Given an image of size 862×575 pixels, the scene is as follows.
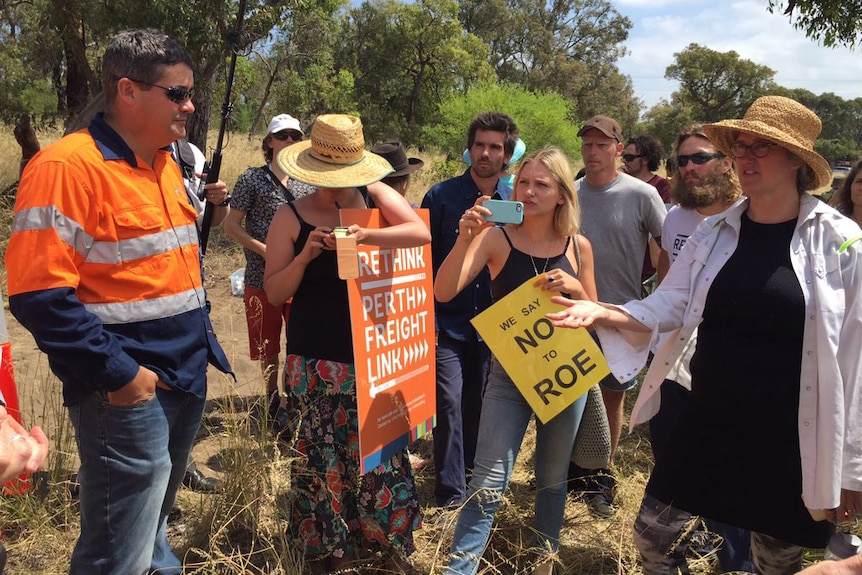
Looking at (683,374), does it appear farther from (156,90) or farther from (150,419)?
(156,90)

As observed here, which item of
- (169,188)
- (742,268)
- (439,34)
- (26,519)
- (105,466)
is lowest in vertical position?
(26,519)

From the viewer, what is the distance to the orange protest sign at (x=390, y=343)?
2.67 m

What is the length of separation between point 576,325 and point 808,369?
771mm

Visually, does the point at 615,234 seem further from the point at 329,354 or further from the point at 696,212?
the point at 329,354

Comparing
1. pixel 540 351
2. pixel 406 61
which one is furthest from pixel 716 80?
pixel 540 351

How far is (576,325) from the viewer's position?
238 centimetres

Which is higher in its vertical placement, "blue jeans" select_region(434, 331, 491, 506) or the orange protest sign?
the orange protest sign

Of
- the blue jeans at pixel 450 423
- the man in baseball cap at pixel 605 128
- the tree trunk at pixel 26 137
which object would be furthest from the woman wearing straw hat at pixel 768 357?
the tree trunk at pixel 26 137

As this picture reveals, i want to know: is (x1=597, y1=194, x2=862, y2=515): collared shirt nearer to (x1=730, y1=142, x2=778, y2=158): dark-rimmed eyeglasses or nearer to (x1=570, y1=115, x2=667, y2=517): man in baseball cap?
(x1=730, y1=142, x2=778, y2=158): dark-rimmed eyeglasses

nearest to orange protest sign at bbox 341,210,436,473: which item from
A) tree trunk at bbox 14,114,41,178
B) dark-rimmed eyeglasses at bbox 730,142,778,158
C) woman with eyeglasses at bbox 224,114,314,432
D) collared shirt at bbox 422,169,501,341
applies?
collared shirt at bbox 422,169,501,341

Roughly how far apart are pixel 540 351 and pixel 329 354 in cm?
90

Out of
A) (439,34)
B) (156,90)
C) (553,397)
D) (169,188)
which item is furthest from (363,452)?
(439,34)

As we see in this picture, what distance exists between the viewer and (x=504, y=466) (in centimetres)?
268

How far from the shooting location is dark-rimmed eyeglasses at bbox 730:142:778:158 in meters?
2.30
